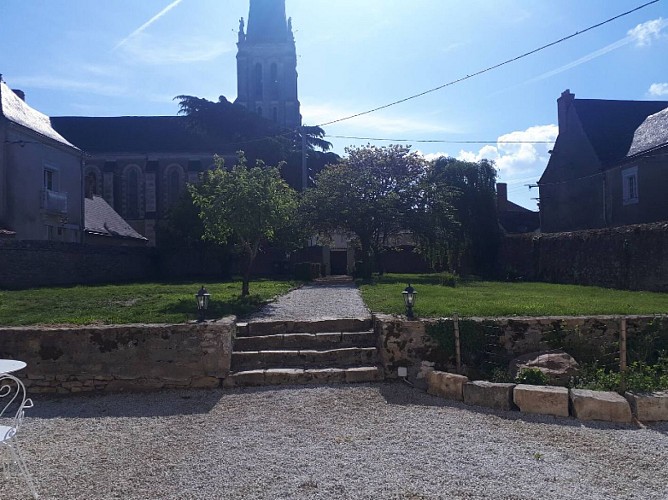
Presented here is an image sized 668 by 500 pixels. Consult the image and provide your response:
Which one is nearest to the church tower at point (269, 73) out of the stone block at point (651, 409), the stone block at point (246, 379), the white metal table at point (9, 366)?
the stone block at point (246, 379)

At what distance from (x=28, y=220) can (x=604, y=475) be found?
26326mm

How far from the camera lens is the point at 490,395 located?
21.9 feet

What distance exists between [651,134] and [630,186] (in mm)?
2440

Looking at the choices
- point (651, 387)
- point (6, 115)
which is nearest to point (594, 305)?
point (651, 387)

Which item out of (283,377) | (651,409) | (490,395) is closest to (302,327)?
(283,377)

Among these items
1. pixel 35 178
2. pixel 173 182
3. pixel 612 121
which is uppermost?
pixel 612 121

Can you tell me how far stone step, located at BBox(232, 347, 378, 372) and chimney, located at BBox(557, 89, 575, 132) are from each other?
27.5m

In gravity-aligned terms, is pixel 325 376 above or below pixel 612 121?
below

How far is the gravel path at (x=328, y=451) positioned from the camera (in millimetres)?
4457

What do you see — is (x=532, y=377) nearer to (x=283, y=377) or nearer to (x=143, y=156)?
(x=283, y=377)

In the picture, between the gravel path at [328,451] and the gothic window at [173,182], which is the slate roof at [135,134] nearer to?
the gothic window at [173,182]

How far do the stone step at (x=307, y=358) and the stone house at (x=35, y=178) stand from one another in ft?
58.2

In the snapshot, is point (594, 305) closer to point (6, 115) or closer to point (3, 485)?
point (3, 485)

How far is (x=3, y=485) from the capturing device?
15.2 ft
